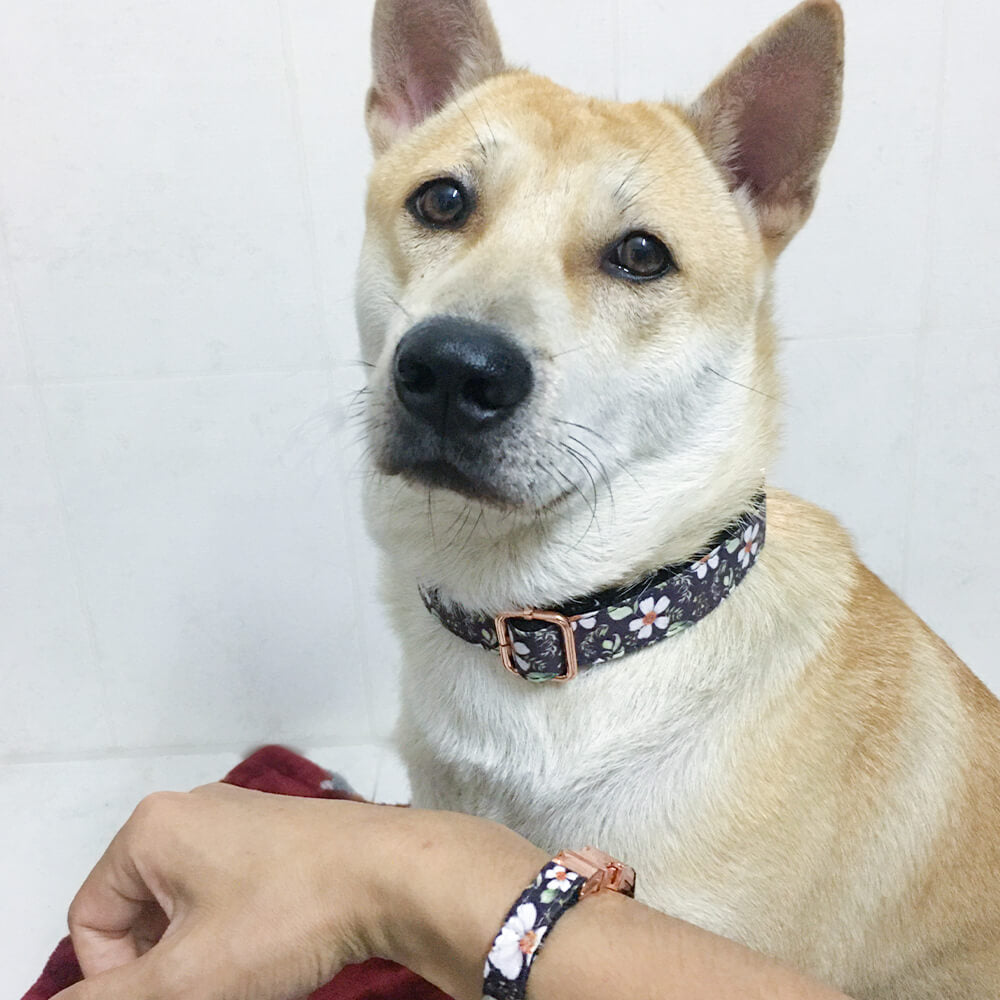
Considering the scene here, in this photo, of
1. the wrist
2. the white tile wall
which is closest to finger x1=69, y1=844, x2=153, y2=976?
the wrist

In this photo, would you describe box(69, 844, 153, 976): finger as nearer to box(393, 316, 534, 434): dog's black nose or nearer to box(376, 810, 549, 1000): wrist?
box(376, 810, 549, 1000): wrist

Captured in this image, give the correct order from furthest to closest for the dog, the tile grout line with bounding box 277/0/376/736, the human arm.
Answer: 1. the tile grout line with bounding box 277/0/376/736
2. the dog
3. the human arm

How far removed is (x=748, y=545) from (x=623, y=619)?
0.17m

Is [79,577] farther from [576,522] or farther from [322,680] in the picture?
[576,522]

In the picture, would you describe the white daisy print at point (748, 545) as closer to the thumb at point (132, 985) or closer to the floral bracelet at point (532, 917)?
the floral bracelet at point (532, 917)

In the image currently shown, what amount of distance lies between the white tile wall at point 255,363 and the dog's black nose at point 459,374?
852 millimetres

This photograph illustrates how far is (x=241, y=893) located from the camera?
70 cm

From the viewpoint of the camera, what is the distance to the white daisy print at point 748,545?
90cm

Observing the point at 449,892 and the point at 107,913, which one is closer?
the point at 449,892

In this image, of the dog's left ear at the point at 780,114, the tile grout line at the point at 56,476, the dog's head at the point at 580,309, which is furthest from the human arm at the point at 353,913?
the tile grout line at the point at 56,476

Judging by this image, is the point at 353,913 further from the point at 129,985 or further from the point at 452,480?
the point at 452,480

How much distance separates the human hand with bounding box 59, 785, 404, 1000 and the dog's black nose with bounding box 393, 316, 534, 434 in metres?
0.37

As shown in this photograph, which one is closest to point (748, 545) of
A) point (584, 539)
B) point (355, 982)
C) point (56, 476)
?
point (584, 539)

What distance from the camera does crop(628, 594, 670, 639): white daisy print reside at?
857 millimetres
